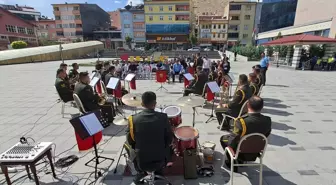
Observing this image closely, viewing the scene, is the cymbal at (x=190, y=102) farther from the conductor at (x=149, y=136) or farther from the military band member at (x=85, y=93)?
the military band member at (x=85, y=93)

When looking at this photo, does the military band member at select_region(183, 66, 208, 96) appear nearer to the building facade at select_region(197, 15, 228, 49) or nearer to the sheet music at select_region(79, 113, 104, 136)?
the sheet music at select_region(79, 113, 104, 136)

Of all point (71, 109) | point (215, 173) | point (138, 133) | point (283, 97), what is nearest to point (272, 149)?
point (215, 173)

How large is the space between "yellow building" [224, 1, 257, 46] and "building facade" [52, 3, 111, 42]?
144 feet

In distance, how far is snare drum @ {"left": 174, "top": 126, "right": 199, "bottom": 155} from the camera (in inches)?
111

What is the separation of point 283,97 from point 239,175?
6583mm

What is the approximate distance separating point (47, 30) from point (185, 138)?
71.1 meters

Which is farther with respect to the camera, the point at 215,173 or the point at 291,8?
the point at 291,8

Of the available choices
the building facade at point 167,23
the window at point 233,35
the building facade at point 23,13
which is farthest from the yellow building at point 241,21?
the building facade at point 23,13

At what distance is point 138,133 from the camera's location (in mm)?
2213

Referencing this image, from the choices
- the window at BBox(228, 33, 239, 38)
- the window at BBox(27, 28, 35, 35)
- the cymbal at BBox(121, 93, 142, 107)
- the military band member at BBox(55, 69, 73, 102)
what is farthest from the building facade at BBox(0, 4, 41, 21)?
the cymbal at BBox(121, 93, 142, 107)

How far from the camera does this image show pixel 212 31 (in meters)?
50.5

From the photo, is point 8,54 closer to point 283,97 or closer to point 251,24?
point 283,97

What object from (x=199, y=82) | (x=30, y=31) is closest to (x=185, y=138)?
(x=199, y=82)

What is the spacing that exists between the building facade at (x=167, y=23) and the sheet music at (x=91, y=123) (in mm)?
48421
